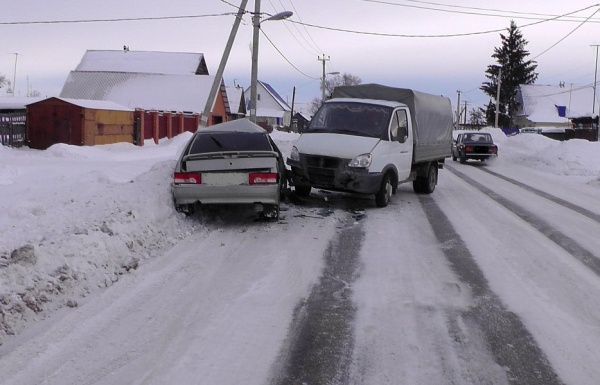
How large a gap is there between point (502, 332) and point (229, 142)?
651 cm

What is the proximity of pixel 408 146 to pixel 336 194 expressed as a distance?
79.2 inches

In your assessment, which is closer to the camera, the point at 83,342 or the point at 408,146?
the point at 83,342

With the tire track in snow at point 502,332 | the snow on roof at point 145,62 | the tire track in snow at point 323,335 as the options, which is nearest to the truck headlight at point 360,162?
the tire track in snow at point 502,332

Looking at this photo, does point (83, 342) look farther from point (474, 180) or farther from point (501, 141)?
point (501, 141)

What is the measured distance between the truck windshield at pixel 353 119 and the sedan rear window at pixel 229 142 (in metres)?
2.39

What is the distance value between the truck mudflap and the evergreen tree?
235ft

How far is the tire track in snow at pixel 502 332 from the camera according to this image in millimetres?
4676

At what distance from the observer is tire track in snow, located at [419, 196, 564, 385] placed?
4676 mm

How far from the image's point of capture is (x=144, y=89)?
49656mm

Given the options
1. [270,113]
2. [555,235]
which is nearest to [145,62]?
[270,113]

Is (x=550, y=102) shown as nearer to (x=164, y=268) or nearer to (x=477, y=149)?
(x=477, y=149)

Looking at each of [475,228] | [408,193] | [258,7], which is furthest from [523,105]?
[475,228]

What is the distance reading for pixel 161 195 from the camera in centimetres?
1045

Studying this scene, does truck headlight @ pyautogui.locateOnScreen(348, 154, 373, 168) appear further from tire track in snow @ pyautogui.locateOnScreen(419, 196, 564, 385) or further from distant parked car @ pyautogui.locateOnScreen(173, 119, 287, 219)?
tire track in snow @ pyautogui.locateOnScreen(419, 196, 564, 385)
